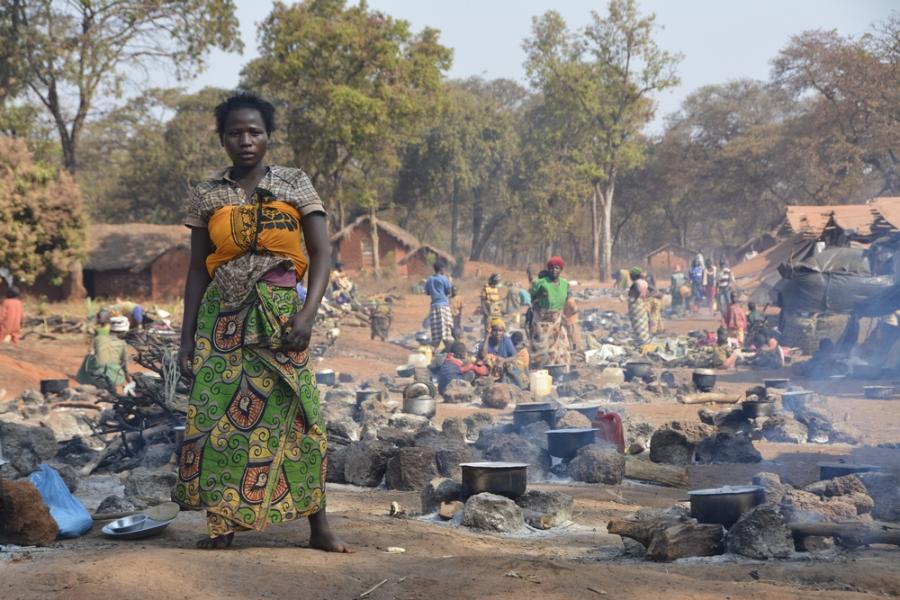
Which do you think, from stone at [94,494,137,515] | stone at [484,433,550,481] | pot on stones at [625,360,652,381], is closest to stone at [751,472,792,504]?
stone at [484,433,550,481]

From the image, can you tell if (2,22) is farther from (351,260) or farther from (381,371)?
(351,260)

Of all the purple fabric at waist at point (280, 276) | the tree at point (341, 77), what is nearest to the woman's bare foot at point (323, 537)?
the purple fabric at waist at point (280, 276)

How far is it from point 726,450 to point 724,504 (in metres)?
2.86

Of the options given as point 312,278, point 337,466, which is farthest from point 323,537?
point 337,466

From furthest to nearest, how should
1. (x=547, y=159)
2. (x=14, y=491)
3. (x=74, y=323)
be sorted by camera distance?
(x=547, y=159) → (x=74, y=323) → (x=14, y=491)

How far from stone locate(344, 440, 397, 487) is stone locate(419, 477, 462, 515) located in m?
0.96

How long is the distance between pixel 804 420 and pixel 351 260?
35162 millimetres

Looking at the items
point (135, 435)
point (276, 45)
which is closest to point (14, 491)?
point (135, 435)

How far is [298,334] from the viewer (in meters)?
3.62

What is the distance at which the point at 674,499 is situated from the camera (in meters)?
5.82

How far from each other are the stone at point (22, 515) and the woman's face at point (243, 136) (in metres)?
1.55

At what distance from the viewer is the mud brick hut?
92.5ft

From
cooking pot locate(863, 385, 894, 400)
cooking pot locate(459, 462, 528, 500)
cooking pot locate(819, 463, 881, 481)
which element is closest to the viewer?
cooking pot locate(459, 462, 528, 500)

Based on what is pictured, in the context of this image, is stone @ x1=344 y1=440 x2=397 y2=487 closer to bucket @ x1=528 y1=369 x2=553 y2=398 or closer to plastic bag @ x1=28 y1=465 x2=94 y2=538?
plastic bag @ x1=28 y1=465 x2=94 y2=538
